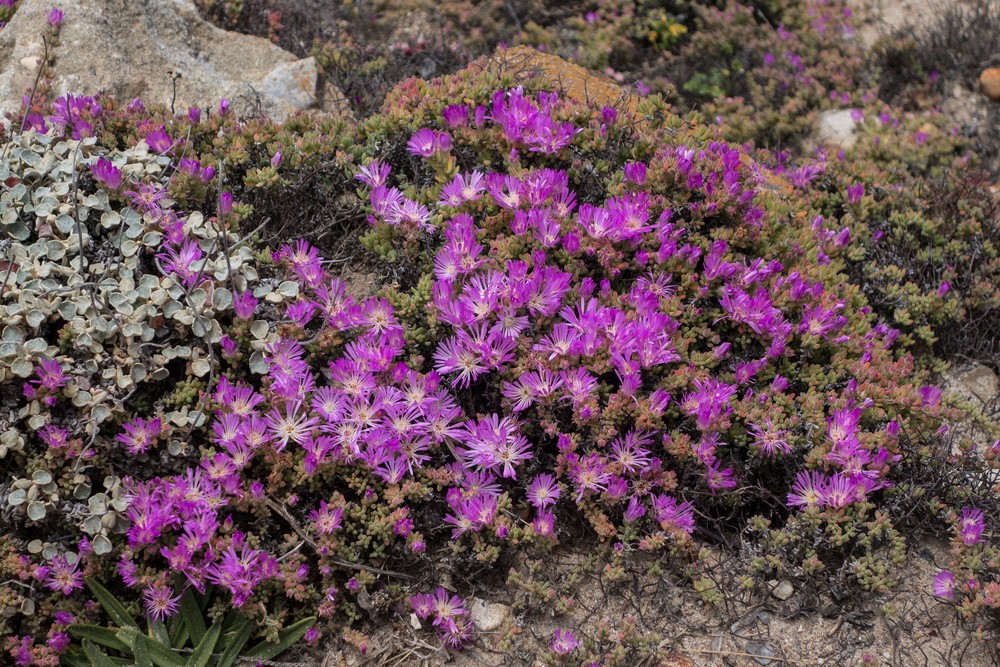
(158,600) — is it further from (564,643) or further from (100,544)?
(564,643)

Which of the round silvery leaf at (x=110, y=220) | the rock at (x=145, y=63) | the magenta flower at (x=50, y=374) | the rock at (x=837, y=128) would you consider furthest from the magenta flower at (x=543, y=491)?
the rock at (x=837, y=128)

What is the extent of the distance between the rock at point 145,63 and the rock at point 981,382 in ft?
12.2

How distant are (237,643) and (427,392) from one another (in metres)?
1.10

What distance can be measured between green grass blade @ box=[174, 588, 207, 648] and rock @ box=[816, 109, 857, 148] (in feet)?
15.3

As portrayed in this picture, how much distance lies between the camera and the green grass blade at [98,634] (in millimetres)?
2881

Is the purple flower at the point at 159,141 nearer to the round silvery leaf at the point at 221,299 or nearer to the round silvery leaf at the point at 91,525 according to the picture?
the round silvery leaf at the point at 221,299

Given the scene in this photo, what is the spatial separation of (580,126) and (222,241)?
1.70 m

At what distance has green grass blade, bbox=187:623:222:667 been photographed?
2855 mm

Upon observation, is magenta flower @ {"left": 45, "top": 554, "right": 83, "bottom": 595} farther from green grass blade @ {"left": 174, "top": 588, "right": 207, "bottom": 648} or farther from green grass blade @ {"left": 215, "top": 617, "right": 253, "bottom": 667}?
green grass blade @ {"left": 215, "top": 617, "right": 253, "bottom": 667}

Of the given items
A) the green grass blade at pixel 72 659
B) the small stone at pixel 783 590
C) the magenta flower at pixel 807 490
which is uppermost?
the magenta flower at pixel 807 490

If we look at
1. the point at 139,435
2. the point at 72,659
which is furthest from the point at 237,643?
the point at 139,435

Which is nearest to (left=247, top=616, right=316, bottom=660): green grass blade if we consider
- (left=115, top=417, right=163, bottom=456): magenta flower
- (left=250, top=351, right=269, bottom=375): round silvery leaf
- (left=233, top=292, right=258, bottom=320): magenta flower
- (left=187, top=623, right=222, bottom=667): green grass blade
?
(left=187, top=623, right=222, bottom=667): green grass blade

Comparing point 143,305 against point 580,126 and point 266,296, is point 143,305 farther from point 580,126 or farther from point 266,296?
point 580,126

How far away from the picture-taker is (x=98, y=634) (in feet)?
9.52
